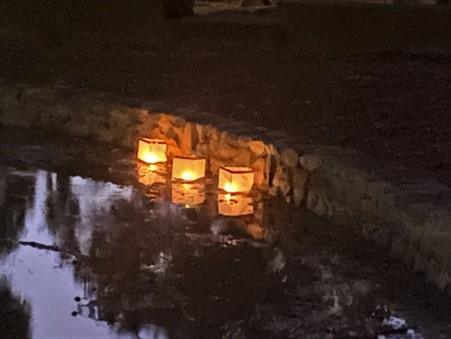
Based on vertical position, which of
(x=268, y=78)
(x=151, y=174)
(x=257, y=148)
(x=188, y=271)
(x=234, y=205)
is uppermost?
(x=268, y=78)

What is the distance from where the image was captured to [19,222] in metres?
3.30

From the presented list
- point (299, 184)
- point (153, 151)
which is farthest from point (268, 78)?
point (299, 184)

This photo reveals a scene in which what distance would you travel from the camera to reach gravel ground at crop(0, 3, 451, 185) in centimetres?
414

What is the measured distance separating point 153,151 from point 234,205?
2.12 feet

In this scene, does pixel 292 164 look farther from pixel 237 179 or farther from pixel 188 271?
pixel 188 271

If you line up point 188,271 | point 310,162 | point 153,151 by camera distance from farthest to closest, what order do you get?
point 153,151 < point 310,162 < point 188,271

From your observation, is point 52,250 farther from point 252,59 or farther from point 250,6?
point 250,6

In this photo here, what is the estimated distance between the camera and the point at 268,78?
18.2ft

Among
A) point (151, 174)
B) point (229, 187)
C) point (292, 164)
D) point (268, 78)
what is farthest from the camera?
point (268, 78)

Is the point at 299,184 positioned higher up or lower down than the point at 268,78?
lower down

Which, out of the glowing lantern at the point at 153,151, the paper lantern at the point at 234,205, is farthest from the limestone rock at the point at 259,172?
the glowing lantern at the point at 153,151

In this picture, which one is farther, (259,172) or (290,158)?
(259,172)

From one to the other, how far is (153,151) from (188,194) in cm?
44

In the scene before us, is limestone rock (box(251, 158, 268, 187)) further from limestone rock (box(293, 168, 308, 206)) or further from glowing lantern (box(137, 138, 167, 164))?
glowing lantern (box(137, 138, 167, 164))
